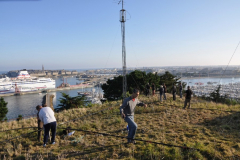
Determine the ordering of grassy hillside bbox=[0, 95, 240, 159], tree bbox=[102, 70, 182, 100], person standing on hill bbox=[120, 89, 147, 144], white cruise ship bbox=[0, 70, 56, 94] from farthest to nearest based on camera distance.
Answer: white cruise ship bbox=[0, 70, 56, 94]
tree bbox=[102, 70, 182, 100]
person standing on hill bbox=[120, 89, 147, 144]
grassy hillside bbox=[0, 95, 240, 159]

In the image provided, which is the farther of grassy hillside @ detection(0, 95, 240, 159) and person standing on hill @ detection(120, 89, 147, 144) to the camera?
person standing on hill @ detection(120, 89, 147, 144)

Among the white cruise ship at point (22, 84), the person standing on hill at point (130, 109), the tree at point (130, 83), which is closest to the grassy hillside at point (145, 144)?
the person standing on hill at point (130, 109)

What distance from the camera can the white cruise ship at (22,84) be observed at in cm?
5816

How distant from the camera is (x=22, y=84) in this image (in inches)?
2421

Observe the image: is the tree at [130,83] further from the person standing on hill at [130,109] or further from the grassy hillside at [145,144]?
the person standing on hill at [130,109]

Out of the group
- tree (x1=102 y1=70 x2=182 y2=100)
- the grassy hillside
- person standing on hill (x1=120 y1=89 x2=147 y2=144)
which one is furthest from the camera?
tree (x1=102 y1=70 x2=182 y2=100)

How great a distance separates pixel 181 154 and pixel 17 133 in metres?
5.96

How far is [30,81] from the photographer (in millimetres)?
64500

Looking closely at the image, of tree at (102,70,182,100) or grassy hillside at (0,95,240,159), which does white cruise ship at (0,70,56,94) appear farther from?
grassy hillside at (0,95,240,159)

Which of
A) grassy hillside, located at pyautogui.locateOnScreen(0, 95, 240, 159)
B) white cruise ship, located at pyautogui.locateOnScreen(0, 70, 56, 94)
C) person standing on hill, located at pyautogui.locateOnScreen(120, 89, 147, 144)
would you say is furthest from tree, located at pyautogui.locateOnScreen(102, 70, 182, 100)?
white cruise ship, located at pyautogui.locateOnScreen(0, 70, 56, 94)

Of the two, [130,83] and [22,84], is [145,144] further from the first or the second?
[22,84]

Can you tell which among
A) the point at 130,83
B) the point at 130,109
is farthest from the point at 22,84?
the point at 130,109

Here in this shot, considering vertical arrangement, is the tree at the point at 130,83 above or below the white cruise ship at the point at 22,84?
above

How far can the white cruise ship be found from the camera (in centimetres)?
5816
